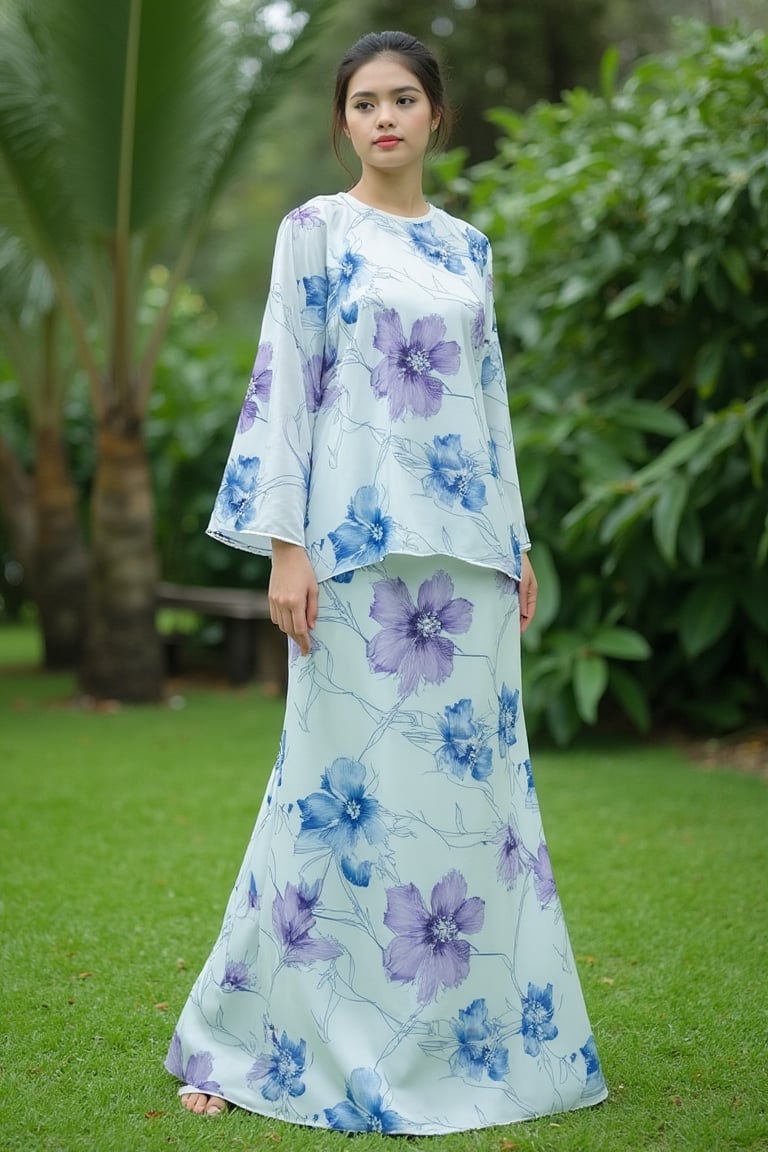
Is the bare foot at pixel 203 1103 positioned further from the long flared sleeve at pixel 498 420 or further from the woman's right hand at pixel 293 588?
the long flared sleeve at pixel 498 420

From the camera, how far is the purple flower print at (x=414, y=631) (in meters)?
2.18

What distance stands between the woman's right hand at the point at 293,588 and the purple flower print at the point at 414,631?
0.11 m

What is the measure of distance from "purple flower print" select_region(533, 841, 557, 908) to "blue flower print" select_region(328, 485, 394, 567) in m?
0.61

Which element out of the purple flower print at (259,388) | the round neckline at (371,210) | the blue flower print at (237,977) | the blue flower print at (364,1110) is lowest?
the blue flower print at (364,1110)

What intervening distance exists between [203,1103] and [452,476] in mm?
1123

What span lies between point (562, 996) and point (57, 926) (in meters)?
1.46

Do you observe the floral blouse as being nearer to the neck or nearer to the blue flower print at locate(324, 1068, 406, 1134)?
the neck

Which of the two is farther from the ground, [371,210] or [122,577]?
[371,210]

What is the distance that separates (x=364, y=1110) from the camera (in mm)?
2133

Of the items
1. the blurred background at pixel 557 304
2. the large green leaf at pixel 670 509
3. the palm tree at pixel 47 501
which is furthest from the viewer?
the palm tree at pixel 47 501

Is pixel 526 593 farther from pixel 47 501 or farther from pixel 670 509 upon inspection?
pixel 47 501

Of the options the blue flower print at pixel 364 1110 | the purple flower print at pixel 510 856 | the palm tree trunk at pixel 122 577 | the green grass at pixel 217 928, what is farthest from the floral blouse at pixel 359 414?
the palm tree trunk at pixel 122 577

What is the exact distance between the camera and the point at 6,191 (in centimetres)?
602

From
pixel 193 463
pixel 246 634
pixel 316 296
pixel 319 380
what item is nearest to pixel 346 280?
pixel 316 296
